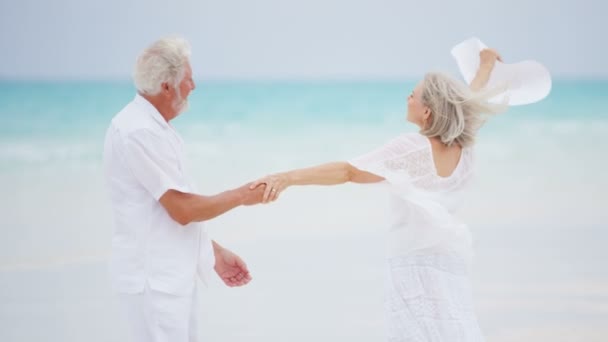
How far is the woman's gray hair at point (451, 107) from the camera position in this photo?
3.01m

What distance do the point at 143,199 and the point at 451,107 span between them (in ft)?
2.96

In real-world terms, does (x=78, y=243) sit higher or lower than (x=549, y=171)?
lower

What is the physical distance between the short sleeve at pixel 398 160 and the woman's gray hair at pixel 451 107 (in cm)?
5

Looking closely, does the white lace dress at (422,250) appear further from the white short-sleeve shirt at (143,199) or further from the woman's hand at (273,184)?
the white short-sleeve shirt at (143,199)

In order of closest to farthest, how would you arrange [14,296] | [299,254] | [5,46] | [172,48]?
[172,48] < [14,296] < [299,254] < [5,46]

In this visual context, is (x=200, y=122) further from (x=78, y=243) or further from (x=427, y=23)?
(x=78, y=243)

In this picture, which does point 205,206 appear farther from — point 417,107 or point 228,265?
point 417,107

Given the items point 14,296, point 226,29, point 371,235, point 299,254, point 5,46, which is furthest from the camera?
point 226,29


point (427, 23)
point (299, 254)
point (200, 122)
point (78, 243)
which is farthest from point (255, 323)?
point (427, 23)

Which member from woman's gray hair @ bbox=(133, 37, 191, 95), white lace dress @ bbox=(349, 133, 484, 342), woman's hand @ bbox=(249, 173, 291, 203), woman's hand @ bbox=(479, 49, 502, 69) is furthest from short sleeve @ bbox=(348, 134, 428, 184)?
woman's gray hair @ bbox=(133, 37, 191, 95)

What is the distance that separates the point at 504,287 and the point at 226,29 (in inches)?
350

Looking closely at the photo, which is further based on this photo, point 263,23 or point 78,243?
point 263,23

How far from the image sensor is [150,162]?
9.27ft

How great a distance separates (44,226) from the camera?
6352mm
